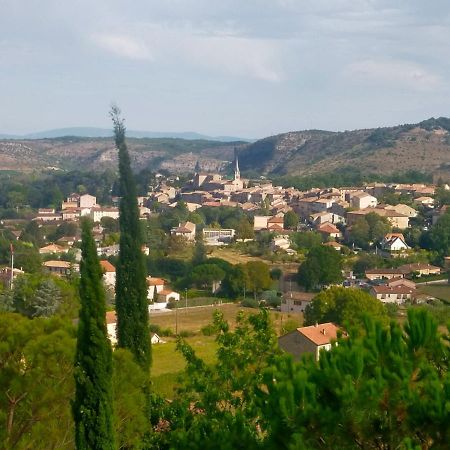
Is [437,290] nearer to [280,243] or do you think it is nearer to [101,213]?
[280,243]

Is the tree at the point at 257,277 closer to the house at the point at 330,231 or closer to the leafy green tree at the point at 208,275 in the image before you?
the leafy green tree at the point at 208,275

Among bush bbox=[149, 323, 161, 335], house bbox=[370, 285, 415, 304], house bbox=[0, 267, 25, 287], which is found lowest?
house bbox=[370, 285, 415, 304]

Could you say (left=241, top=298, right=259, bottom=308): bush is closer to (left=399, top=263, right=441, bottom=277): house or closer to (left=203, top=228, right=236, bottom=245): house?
(left=399, top=263, right=441, bottom=277): house

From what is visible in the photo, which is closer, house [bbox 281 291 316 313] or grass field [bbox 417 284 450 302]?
house [bbox 281 291 316 313]

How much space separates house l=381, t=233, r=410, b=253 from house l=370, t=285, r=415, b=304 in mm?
12867

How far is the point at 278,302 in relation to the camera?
3450 centimetres

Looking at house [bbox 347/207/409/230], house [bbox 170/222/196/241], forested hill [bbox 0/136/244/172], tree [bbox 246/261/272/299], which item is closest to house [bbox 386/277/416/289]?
tree [bbox 246/261/272/299]

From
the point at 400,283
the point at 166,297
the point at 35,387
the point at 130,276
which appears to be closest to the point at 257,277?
the point at 166,297

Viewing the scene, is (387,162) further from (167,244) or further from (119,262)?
(119,262)

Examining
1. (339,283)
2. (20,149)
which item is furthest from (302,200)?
(20,149)

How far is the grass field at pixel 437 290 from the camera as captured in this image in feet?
115

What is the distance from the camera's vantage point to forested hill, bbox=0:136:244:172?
454 ft

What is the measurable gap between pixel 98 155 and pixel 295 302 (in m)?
114

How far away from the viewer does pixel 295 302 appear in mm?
32625
